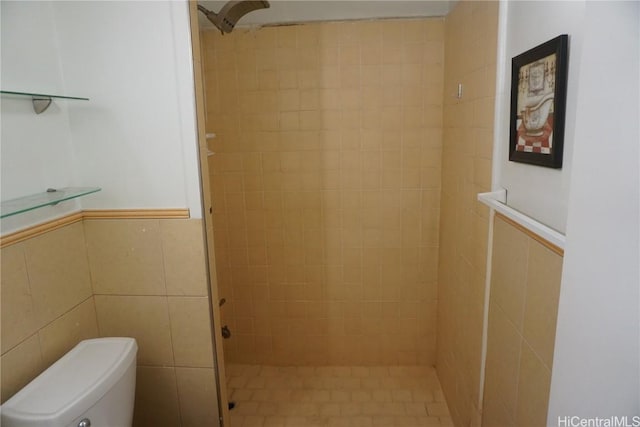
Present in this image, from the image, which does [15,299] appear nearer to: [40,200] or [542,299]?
[40,200]

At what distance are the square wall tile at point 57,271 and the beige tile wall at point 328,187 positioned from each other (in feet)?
3.46

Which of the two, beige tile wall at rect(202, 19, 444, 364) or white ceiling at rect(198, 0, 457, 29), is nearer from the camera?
white ceiling at rect(198, 0, 457, 29)

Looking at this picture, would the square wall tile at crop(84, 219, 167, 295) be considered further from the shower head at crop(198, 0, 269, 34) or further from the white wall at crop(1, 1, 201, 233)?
the shower head at crop(198, 0, 269, 34)

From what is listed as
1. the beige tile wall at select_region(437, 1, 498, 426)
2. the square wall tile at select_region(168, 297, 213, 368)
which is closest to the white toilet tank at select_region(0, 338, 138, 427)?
the square wall tile at select_region(168, 297, 213, 368)

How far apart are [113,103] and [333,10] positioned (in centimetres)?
126

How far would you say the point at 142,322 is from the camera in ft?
4.99

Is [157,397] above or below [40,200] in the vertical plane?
below

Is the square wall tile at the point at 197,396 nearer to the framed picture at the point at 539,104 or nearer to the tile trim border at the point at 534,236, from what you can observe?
the tile trim border at the point at 534,236

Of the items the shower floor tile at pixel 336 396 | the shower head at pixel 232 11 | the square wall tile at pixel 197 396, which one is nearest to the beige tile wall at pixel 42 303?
the square wall tile at pixel 197 396

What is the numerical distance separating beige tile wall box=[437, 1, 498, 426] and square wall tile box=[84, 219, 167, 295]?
1226mm

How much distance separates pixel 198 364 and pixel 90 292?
0.47m

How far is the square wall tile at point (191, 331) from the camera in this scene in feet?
4.89

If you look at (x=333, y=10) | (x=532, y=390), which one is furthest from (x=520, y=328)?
(x=333, y=10)

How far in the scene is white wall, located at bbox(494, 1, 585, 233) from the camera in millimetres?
966
